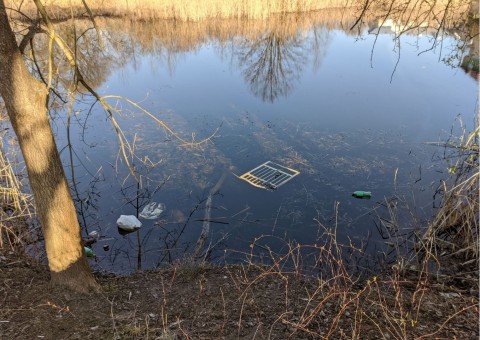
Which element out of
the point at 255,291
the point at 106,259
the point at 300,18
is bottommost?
the point at 106,259

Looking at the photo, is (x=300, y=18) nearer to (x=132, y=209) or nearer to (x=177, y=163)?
(x=177, y=163)

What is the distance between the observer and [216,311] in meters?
2.96

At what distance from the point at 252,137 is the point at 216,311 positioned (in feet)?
13.9

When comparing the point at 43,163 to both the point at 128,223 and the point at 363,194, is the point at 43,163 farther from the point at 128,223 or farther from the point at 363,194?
the point at 363,194

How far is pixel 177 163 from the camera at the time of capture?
6168 mm

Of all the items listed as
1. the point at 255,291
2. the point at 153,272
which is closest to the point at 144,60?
the point at 153,272

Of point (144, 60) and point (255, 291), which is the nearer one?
point (255, 291)

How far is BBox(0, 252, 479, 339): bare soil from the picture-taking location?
2582 mm

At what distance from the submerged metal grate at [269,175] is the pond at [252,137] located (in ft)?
0.30

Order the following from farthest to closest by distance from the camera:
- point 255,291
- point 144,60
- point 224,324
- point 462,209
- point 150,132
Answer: point 144,60 < point 150,132 < point 462,209 < point 255,291 < point 224,324

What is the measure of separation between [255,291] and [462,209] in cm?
260

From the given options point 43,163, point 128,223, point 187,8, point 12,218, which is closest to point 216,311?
point 43,163

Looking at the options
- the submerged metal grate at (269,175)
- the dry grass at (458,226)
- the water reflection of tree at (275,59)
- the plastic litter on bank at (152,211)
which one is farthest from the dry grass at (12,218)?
the water reflection of tree at (275,59)

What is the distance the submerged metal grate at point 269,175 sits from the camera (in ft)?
18.3
